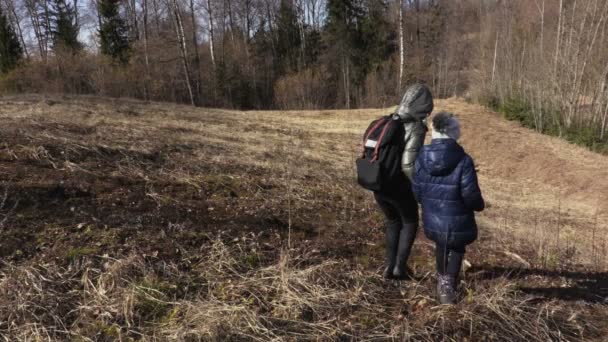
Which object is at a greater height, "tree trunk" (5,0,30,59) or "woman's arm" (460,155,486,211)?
"tree trunk" (5,0,30,59)

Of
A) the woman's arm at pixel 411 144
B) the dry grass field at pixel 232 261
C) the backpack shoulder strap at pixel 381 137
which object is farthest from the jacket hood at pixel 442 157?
the dry grass field at pixel 232 261

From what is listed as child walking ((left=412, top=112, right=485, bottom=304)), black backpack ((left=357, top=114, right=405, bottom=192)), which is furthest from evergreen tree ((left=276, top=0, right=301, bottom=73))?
child walking ((left=412, top=112, right=485, bottom=304))

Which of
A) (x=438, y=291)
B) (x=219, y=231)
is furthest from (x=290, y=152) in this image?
(x=438, y=291)

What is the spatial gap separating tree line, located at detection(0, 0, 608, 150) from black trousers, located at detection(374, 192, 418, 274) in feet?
42.0

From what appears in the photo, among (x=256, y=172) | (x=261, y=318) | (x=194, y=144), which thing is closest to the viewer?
(x=261, y=318)

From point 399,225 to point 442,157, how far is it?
70cm

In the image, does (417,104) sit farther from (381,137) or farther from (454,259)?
(454,259)

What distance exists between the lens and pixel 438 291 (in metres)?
2.90

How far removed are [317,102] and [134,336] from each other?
2824 cm

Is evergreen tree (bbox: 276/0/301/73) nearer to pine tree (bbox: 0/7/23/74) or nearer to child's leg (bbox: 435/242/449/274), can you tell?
pine tree (bbox: 0/7/23/74)

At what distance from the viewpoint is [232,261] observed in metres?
3.19

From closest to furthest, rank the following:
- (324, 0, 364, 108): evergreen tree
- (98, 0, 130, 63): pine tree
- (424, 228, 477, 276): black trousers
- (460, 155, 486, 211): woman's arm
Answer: (460, 155, 486, 211): woman's arm, (424, 228, 477, 276): black trousers, (98, 0, 130, 63): pine tree, (324, 0, 364, 108): evergreen tree

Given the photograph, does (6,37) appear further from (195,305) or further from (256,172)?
(195,305)

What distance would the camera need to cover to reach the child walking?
2.55 meters
